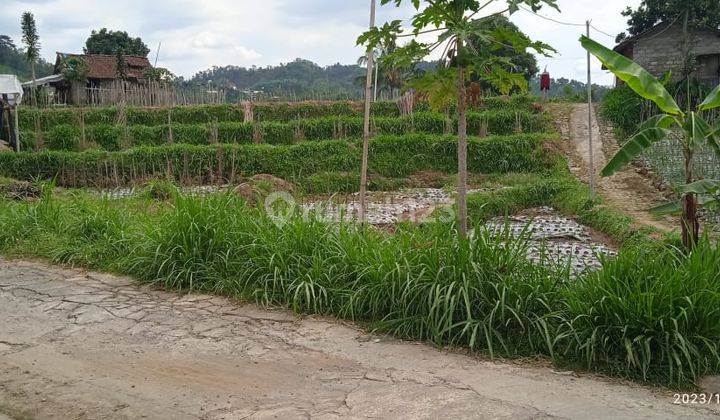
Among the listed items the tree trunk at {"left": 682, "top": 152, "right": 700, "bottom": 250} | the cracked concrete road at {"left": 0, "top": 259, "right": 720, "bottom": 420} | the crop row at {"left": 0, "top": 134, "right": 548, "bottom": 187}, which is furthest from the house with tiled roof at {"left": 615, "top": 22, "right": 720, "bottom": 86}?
the cracked concrete road at {"left": 0, "top": 259, "right": 720, "bottom": 420}

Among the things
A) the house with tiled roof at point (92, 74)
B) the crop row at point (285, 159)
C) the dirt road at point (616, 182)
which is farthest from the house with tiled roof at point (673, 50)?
the house with tiled roof at point (92, 74)

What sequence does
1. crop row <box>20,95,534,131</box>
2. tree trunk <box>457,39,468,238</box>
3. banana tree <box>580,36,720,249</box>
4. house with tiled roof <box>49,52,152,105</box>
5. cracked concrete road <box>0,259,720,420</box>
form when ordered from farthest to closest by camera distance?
house with tiled roof <box>49,52,152,105</box>, crop row <box>20,95,534,131</box>, banana tree <box>580,36,720,249</box>, tree trunk <box>457,39,468,238</box>, cracked concrete road <box>0,259,720,420</box>

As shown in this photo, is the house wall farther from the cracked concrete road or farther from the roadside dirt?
the cracked concrete road

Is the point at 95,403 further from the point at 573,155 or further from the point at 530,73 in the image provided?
the point at 530,73

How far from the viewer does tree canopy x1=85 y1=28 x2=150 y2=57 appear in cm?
3091

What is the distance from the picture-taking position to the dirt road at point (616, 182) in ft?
30.1

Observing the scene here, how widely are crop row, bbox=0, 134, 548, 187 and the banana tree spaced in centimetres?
1055

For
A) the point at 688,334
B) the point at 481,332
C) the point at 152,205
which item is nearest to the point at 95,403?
the point at 481,332

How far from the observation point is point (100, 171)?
1401 centimetres

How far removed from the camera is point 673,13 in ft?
68.1

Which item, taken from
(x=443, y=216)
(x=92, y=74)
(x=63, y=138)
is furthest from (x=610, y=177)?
(x=92, y=74)

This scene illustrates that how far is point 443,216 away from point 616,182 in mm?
8011

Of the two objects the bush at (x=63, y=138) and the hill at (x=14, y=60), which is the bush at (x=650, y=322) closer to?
the bush at (x=63, y=138)

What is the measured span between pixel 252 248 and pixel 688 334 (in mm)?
2871
